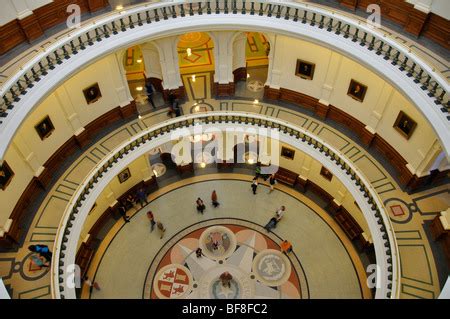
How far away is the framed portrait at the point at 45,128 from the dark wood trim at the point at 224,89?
7.45 meters

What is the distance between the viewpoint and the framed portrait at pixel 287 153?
18672mm

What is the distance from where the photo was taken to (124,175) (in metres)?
18.6

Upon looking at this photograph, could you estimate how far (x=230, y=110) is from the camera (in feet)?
62.0

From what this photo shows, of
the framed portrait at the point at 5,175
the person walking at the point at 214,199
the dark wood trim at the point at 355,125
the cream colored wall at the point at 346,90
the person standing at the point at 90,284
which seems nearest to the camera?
the framed portrait at the point at 5,175

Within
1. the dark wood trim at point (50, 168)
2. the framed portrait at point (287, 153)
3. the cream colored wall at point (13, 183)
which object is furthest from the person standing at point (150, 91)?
the framed portrait at point (287, 153)

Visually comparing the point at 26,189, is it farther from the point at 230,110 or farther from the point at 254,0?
the point at 254,0

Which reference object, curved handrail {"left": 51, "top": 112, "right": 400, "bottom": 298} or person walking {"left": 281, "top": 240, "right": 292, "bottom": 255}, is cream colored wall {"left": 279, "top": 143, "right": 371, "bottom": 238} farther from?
person walking {"left": 281, "top": 240, "right": 292, "bottom": 255}

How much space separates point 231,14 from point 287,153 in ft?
22.2

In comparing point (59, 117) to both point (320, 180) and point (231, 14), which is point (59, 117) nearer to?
point (231, 14)

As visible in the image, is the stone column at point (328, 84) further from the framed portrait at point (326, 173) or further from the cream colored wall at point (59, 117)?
the cream colored wall at point (59, 117)

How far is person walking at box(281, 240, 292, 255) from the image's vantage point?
57.2 feet

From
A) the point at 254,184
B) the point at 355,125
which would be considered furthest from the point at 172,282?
the point at 355,125

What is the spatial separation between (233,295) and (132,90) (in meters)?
10.7
